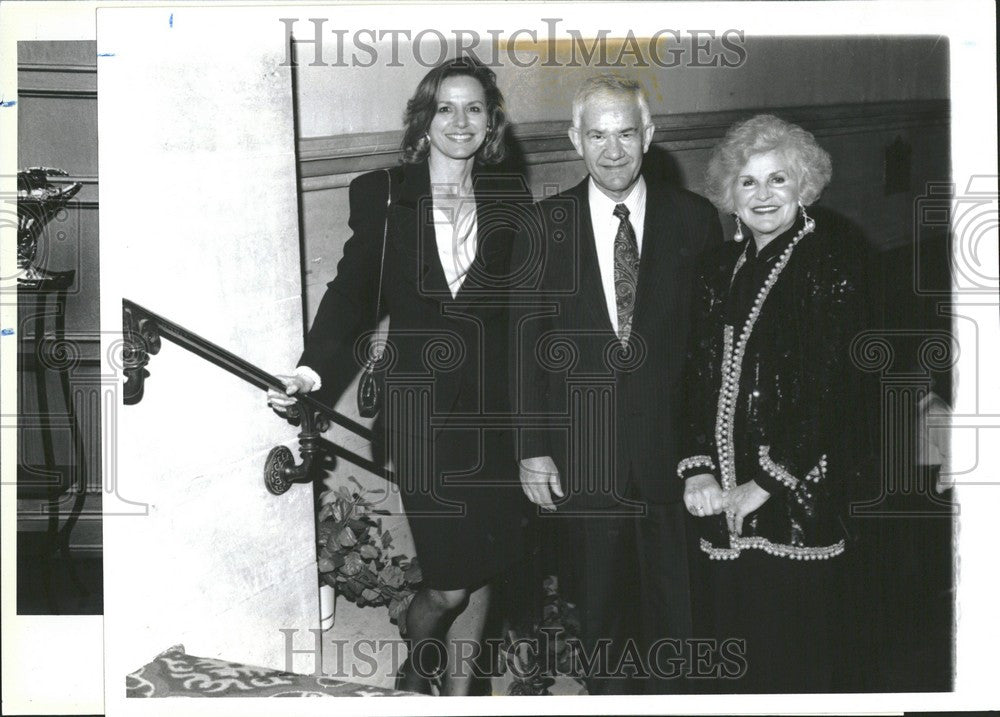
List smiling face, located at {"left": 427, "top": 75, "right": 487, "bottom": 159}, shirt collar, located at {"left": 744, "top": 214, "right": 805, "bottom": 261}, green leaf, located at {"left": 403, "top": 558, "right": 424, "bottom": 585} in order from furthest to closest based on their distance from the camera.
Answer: green leaf, located at {"left": 403, "top": 558, "right": 424, "bottom": 585}, smiling face, located at {"left": 427, "top": 75, "right": 487, "bottom": 159}, shirt collar, located at {"left": 744, "top": 214, "right": 805, "bottom": 261}

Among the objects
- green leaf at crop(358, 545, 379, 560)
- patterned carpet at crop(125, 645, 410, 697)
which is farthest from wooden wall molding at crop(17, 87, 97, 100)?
patterned carpet at crop(125, 645, 410, 697)

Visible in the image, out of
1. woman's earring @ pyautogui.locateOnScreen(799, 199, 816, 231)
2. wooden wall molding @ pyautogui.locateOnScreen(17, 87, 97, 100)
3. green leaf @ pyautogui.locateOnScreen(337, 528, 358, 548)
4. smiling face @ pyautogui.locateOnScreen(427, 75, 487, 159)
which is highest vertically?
wooden wall molding @ pyautogui.locateOnScreen(17, 87, 97, 100)

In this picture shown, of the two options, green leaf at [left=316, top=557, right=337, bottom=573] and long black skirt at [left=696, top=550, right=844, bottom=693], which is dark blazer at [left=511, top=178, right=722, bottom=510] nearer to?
long black skirt at [left=696, top=550, right=844, bottom=693]

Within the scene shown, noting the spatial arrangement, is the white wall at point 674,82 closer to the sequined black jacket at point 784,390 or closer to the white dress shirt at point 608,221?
the white dress shirt at point 608,221

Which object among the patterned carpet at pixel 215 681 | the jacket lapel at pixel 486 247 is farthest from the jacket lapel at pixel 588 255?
the patterned carpet at pixel 215 681

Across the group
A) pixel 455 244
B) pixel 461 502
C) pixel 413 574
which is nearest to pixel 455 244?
pixel 455 244

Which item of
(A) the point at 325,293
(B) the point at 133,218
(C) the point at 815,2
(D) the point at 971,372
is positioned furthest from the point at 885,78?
(B) the point at 133,218

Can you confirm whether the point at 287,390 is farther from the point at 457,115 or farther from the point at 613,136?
the point at 613,136

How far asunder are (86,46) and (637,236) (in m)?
1.89

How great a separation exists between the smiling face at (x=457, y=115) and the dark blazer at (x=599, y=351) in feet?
1.07

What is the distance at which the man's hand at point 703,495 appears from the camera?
146 inches

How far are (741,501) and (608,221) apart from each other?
3.19ft

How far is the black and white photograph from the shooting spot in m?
3.73

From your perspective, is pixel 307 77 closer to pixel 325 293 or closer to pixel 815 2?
pixel 325 293
